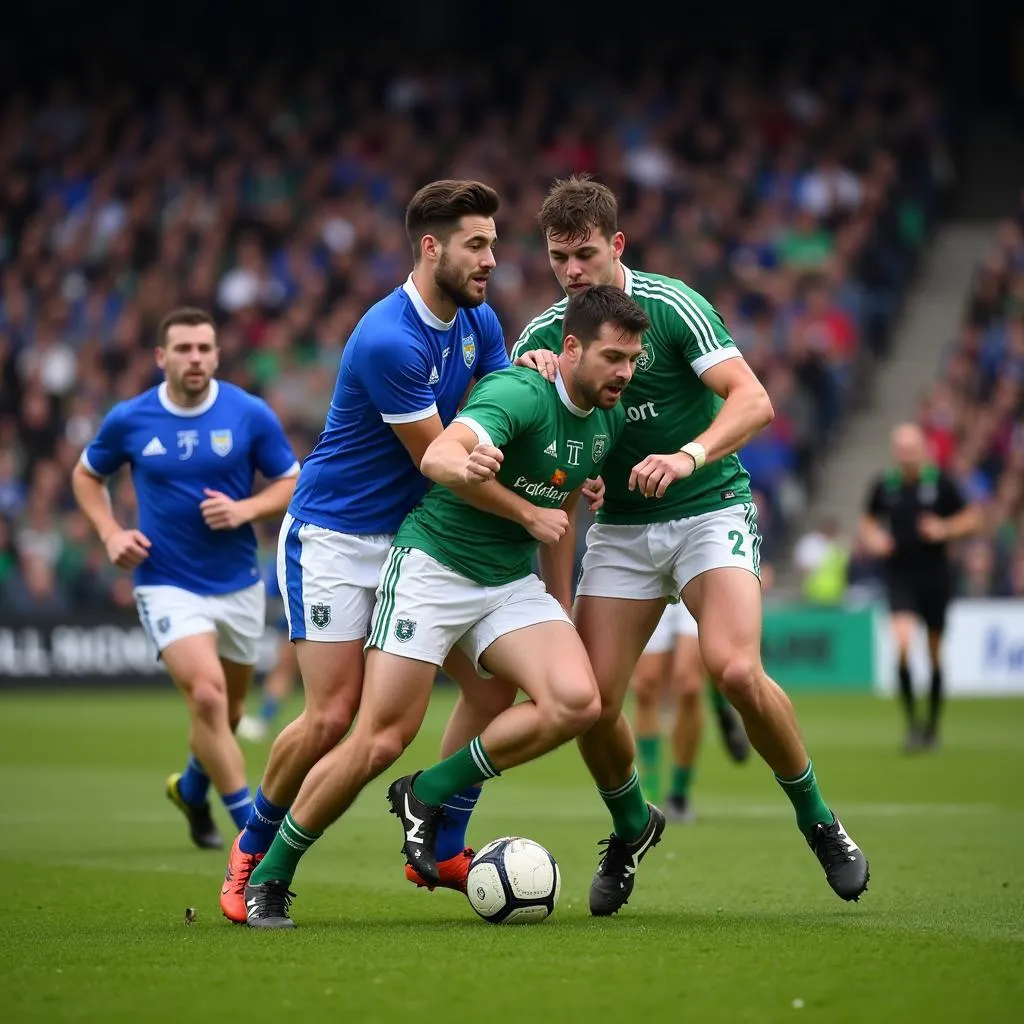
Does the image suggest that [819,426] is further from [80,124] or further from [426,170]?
[80,124]

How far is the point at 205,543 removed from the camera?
10.3 m

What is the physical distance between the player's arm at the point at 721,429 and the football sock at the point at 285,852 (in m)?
1.80

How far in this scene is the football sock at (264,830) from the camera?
771 cm

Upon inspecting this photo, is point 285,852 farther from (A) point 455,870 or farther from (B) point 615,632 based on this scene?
(B) point 615,632

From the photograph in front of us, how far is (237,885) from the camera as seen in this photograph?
757 cm

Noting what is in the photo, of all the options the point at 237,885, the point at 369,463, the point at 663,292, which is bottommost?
the point at 237,885

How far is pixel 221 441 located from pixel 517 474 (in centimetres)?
337

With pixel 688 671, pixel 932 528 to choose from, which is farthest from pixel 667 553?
pixel 932 528

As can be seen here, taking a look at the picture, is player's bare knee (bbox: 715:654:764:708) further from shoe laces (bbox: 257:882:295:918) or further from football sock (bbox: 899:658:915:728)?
football sock (bbox: 899:658:915:728)

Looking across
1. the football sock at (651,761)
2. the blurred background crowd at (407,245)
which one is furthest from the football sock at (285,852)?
the blurred background crowd at (407,245)

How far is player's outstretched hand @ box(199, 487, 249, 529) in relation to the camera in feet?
32.8

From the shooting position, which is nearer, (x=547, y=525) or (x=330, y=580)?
(x=547, y=525)

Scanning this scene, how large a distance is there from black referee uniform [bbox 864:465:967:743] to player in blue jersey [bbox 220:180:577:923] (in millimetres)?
9939

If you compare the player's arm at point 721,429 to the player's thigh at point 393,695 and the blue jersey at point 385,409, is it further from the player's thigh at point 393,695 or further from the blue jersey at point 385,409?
the player's thigh at point 393,695
